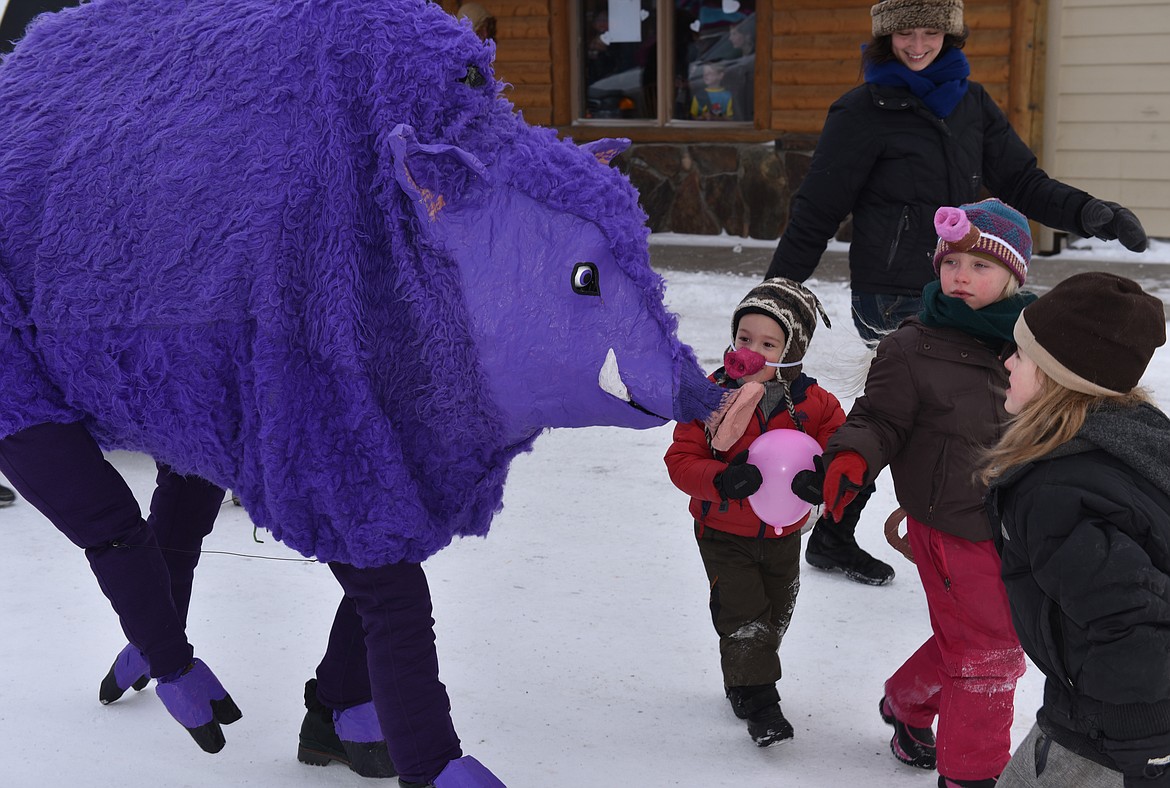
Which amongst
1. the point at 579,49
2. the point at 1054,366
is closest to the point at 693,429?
the point at 1054,366

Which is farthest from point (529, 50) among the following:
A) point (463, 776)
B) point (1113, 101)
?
point (463, 776)

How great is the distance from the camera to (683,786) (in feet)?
9.17

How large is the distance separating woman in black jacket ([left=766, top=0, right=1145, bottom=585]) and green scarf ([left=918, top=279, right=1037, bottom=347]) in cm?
89

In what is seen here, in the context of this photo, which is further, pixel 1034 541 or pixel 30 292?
pixel 30 292

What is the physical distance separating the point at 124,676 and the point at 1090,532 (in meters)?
2.40

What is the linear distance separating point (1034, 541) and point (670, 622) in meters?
1.80

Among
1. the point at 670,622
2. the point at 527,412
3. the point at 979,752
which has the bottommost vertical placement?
the point at 670,622

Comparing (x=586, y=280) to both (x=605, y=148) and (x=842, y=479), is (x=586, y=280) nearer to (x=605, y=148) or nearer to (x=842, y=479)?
(x=605, y=148)

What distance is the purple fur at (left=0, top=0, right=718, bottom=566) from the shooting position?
2172mm

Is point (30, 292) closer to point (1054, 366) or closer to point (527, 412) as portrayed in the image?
point (527, 412)

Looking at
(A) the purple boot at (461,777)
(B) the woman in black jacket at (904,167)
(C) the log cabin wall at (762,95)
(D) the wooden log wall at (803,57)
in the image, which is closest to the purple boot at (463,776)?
(A) the purple boot at (461,777)

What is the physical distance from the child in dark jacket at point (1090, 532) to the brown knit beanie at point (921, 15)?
182 cm

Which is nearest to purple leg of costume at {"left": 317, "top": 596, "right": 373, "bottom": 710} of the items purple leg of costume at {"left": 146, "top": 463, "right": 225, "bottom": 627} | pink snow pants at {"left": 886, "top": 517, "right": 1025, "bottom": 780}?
purple leg of costume at {"left": 146, "top": 463, "right": 225, "bottom": 627}

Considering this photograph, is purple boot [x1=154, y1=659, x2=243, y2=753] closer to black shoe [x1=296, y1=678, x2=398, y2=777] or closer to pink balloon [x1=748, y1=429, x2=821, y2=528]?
black shoe [x1=296, y1=678, x2=398, y2=777]
